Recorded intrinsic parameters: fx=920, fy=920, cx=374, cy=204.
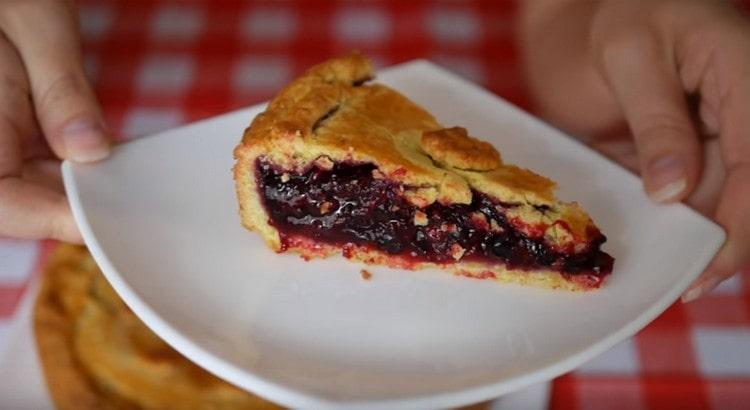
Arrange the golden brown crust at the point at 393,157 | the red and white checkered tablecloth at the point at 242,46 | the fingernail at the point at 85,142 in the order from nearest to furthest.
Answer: the golden brown crust at the point at 393,157
the fingernail at the point at 85,142
the red and white checkered tablecloth at the point at 242,46

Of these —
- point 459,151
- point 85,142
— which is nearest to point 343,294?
point 459,151

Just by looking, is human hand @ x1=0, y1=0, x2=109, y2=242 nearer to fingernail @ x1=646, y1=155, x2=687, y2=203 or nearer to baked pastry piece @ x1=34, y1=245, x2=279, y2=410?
baked pastry piece @ x1=34, y1=245, x2=279, y2=410

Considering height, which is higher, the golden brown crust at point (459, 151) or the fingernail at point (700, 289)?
the golden brown crust at point (459, 151)

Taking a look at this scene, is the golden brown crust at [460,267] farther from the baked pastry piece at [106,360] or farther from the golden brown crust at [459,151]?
the baked pastry piece at [106,360]

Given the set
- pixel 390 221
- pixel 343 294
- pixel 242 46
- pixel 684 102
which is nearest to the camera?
pixel 343 294

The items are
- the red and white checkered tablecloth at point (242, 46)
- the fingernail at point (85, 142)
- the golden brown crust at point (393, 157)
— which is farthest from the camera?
the red and white checkered tablecloth at point (242, 46)

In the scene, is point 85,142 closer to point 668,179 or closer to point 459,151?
point 459,151

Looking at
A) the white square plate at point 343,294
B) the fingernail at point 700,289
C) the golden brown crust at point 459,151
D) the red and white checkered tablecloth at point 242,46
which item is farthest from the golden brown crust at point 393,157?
the red and white checkered tablecloth at point 242,46
